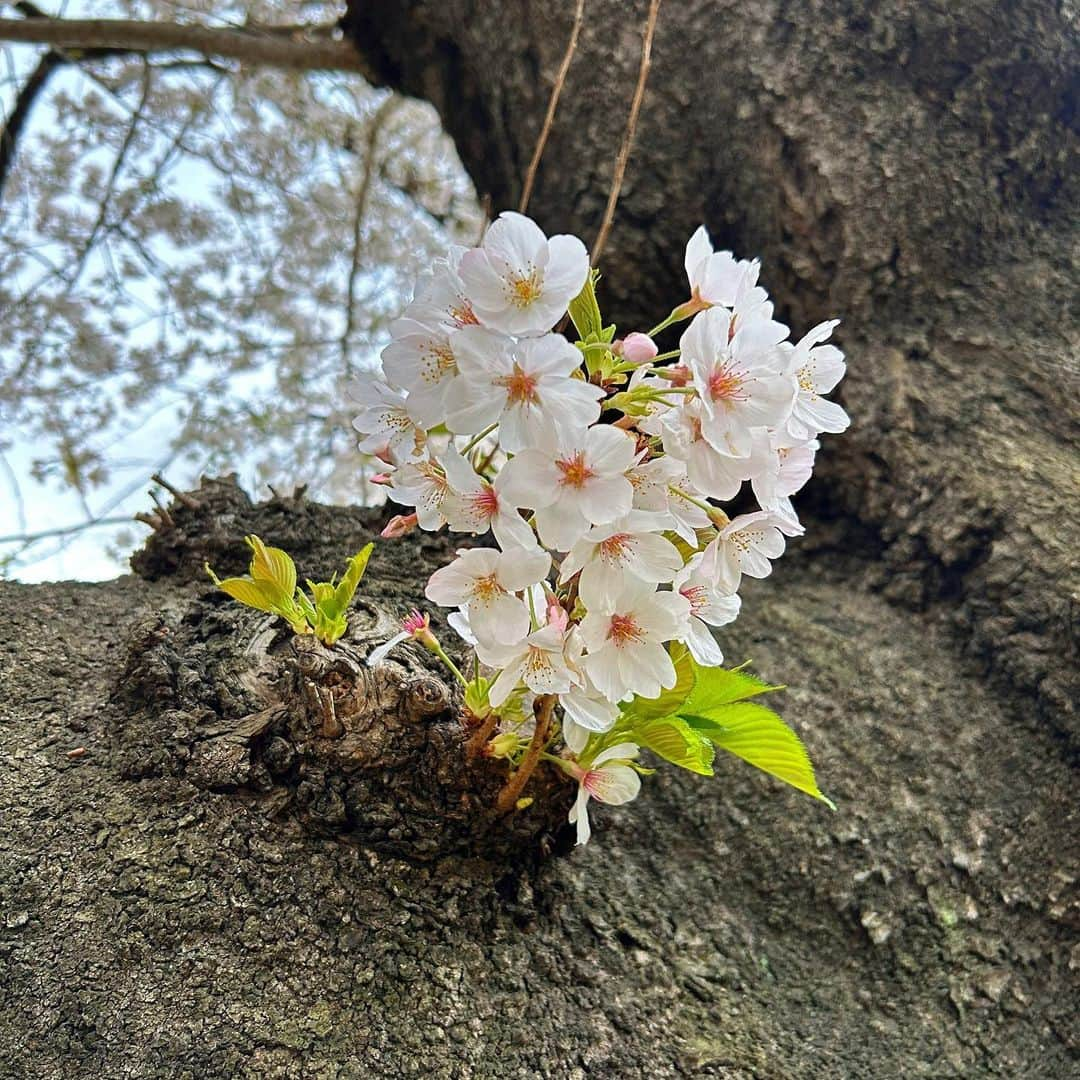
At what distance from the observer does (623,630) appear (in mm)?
594

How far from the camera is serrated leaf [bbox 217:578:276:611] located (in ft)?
2.34

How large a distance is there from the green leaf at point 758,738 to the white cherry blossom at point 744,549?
0.14m

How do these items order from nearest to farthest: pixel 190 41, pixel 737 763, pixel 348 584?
pixel 348 584 < pixel 737 763 < pixel 190 41

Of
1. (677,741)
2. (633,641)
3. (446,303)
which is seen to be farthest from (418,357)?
(677,741)

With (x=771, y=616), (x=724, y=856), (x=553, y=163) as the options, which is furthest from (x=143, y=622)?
(x=553, y=163)

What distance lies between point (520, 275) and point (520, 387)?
72 mm

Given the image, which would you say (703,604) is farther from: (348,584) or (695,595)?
(348,584)

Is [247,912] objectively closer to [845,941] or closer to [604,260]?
[845,941]

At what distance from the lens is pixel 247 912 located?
71cm

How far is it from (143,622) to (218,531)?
0.63 ft

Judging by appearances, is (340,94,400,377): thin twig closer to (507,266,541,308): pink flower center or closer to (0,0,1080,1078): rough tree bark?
(0,0,1080,1078): rough tree bark


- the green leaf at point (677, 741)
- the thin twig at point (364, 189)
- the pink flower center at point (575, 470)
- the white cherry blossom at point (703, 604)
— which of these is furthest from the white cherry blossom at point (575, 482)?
the thin twig at point (364, 189)

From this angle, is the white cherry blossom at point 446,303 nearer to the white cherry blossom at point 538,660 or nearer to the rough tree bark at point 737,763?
the white cherry blossom at point 538,660

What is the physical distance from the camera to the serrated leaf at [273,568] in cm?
70
